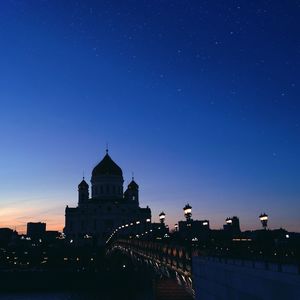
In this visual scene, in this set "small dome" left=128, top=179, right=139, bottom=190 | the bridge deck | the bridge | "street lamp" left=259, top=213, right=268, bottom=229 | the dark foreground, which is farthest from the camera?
"small dome" left=128, top=179, right=139, bottom=190

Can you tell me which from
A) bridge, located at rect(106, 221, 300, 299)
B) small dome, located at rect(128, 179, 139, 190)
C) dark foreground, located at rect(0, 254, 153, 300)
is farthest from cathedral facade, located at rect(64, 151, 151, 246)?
bridge, located at rect(106, 221, 300, 299)

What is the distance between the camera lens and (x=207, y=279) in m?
21.8

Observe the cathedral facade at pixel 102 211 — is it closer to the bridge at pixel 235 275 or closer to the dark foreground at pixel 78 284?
the dark foreground at pixel 78 284

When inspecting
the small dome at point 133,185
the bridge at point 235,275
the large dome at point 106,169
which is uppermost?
the large dome at point 106,169

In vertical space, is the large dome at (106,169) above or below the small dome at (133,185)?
above

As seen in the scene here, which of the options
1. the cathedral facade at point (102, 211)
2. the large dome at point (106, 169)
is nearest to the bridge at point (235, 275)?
the cathedral facade at point (102, 211)

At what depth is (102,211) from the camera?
15825 centimetres

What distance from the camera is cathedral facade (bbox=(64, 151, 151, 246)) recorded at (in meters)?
158

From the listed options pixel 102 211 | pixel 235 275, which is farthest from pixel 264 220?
pixel 102 211

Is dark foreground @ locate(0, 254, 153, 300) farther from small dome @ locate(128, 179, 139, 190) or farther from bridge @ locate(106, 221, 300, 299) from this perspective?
bridge @ locate(106, 221, 300, 299)

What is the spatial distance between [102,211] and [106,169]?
1635 cm

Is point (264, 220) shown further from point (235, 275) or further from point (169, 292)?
point (169, 292)

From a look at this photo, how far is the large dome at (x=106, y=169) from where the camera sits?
164000 millimetres

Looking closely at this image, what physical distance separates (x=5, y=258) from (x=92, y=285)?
45.4 metres
